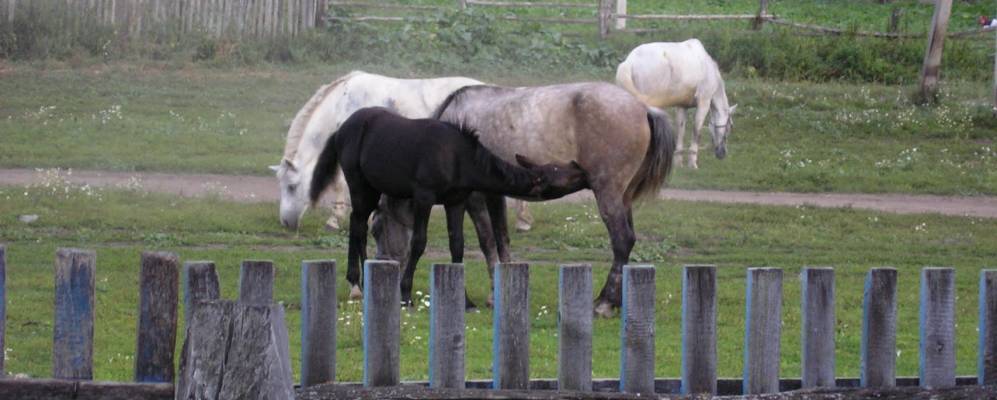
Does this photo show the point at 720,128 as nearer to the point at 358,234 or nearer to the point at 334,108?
the point at 334,108

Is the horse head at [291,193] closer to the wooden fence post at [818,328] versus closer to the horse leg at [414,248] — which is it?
the horse leg at [414,248]

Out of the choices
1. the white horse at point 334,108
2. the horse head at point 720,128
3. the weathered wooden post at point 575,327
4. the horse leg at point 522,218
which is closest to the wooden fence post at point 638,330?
the weathered wooden post at point 575,327

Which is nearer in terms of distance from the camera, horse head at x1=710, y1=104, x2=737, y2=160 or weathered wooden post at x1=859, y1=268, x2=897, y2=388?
weathered wooden post at x1=859, y1=268, x2=897, y2=388

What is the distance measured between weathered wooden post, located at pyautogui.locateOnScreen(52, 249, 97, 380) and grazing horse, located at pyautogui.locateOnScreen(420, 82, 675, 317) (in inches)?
252

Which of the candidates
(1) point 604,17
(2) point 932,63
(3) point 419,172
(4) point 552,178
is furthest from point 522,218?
(1) point 604,17

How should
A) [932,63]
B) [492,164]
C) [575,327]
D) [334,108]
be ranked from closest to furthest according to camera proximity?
[575,327]
[492,164]
[334,108]
[932,63]

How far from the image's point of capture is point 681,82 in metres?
19.0

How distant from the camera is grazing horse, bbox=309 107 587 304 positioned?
9.88 meters

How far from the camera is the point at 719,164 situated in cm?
1878

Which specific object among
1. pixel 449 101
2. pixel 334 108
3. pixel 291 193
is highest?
pixel 449 101

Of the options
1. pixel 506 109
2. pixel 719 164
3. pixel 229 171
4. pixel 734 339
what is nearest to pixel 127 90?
pixel 229 171

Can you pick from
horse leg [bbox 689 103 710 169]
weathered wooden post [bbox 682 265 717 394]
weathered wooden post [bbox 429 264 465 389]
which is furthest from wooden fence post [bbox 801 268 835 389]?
horse leg [bbox 689 103 710 169]

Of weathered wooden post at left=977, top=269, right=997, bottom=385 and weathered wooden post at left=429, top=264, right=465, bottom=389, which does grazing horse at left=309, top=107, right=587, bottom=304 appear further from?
weathered wooden post at left=429, top=264, right=465, bottom=389

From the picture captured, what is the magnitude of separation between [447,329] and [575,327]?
0.40 m
